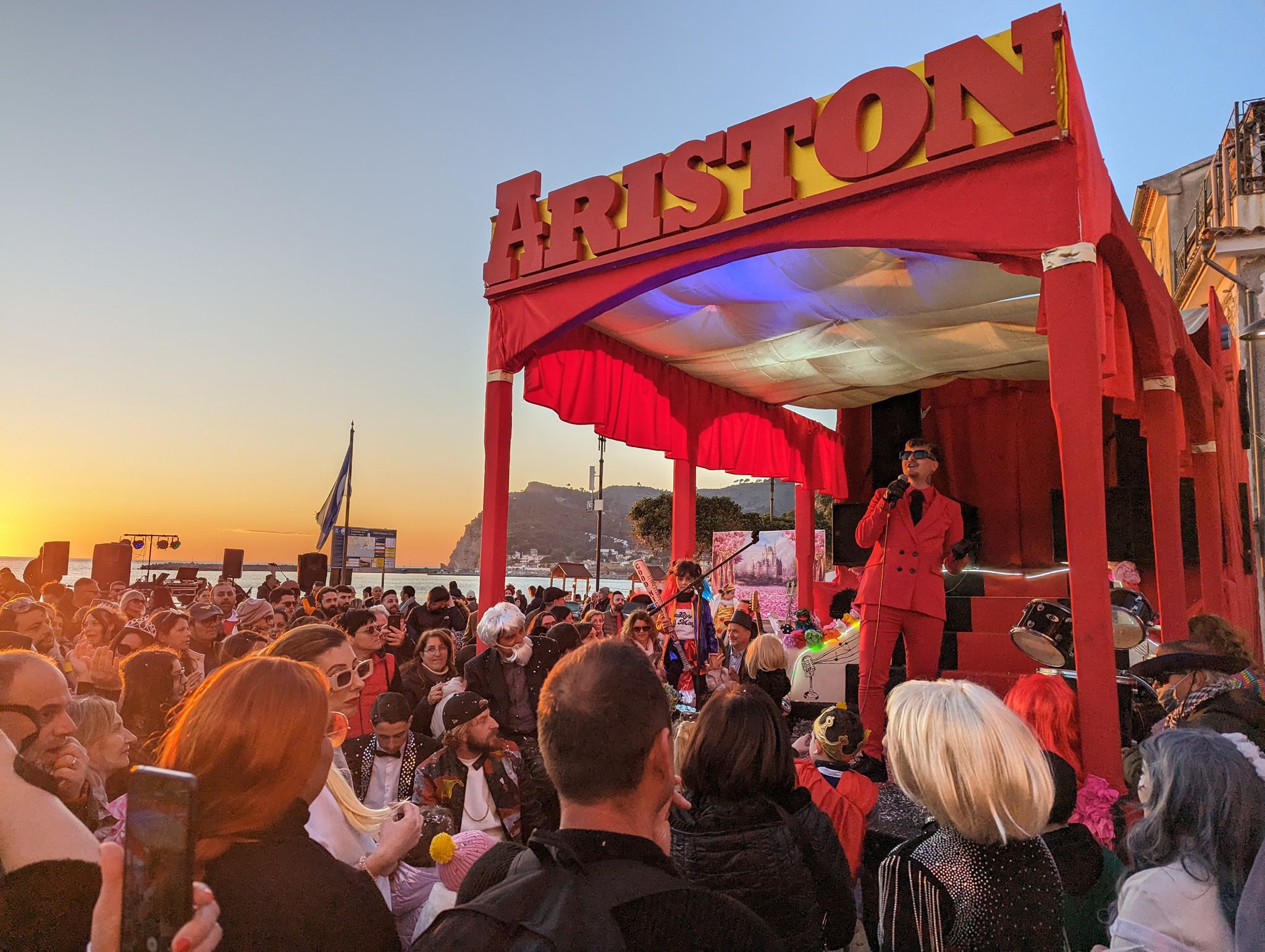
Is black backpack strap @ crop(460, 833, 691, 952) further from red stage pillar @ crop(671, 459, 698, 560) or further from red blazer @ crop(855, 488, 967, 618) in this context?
red stage pillar @ crop(671, 459, 698, 560)

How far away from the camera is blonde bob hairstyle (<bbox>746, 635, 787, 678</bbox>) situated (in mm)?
5797

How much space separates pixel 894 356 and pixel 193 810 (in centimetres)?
1000

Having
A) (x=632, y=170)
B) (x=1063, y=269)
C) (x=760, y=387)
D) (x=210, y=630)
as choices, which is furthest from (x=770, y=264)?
(x=210, y=630)

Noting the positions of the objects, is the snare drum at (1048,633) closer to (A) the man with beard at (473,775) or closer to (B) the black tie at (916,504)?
(B) the black tie at (916,504)

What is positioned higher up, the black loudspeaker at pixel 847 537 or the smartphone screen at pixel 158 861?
the black loudspeaker at pixel 847 537

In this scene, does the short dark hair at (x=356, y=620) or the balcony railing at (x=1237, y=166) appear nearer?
the short dark hair at (x=356, y=620)

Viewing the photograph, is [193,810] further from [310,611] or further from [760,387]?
[760,387]

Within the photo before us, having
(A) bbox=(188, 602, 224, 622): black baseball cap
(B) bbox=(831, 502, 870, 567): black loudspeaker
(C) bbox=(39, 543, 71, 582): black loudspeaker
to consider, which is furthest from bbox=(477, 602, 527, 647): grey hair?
(C) bbox=(39, 543, 71, 582): black loudspeaker

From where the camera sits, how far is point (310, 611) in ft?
27.8

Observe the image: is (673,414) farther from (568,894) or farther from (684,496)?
(568,894)

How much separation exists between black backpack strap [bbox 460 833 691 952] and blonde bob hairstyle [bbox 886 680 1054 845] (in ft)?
3.14

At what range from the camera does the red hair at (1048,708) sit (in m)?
3.39

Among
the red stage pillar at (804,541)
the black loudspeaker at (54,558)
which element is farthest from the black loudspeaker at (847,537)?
the black loudspeaker at (54,558)

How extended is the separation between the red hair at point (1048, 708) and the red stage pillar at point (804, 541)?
9.55 meters
